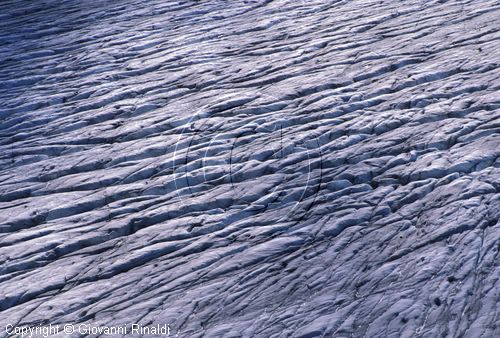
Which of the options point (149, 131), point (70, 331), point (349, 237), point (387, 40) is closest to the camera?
point (70, 331)

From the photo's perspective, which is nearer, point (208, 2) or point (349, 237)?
point (349, 237)

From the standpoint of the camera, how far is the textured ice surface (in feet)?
5.63

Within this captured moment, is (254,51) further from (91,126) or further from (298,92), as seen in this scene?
(91,126)

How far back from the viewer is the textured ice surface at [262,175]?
172 centimetres

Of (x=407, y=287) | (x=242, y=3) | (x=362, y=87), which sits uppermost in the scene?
(x=242, y=3)

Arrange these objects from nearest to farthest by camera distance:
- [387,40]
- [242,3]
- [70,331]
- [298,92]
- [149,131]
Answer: [70,331] → [149,131] → [298,92] → [387,40] → [242,3]

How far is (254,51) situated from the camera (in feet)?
10.5

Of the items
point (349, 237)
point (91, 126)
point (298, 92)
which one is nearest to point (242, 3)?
point (298, 92)

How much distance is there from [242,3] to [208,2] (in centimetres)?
21

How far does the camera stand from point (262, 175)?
2.23 metres

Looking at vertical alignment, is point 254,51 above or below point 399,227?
above
